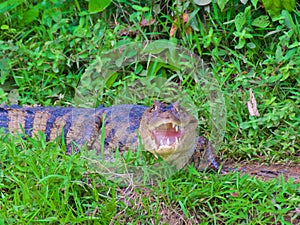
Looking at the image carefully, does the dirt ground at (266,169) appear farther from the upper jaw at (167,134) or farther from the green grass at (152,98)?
the upper jaw at (167,134)

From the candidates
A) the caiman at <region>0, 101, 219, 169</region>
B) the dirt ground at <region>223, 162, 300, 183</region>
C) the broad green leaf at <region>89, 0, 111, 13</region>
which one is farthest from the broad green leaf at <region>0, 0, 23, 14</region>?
the dirt ground at <region>223, 162, 300, 183</region>

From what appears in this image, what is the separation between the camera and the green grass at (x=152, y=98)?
12.5ft

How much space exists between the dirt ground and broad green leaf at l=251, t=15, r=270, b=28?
1.24m

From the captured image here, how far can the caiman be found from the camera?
4.20 meters

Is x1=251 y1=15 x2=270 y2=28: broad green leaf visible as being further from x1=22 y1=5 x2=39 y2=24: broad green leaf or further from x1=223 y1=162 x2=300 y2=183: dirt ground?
x1=22 y1=5 x2=39 y2=24: broad green leaf

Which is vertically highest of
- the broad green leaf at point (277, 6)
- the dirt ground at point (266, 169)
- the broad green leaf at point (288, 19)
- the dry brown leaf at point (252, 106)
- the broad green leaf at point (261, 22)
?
the broad green leaf at point (277, 6)

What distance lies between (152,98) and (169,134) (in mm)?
1105

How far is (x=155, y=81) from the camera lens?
17.7 ft

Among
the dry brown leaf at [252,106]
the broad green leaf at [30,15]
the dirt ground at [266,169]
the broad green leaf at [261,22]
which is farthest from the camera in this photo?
the broad green leaf at [30,15]

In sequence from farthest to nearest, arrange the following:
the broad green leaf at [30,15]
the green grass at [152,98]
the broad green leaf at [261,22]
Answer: the broad green leaf at [30,15], the broad green leaf at [261,22], the green grass at [152,98]

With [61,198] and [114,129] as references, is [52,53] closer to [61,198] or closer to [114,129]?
[114,129]

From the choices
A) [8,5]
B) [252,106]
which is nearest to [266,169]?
[252,106]

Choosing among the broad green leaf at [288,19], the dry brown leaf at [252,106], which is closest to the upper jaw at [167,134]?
the dry brown leaf at [252,106]

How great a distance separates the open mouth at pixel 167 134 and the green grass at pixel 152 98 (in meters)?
0.23
